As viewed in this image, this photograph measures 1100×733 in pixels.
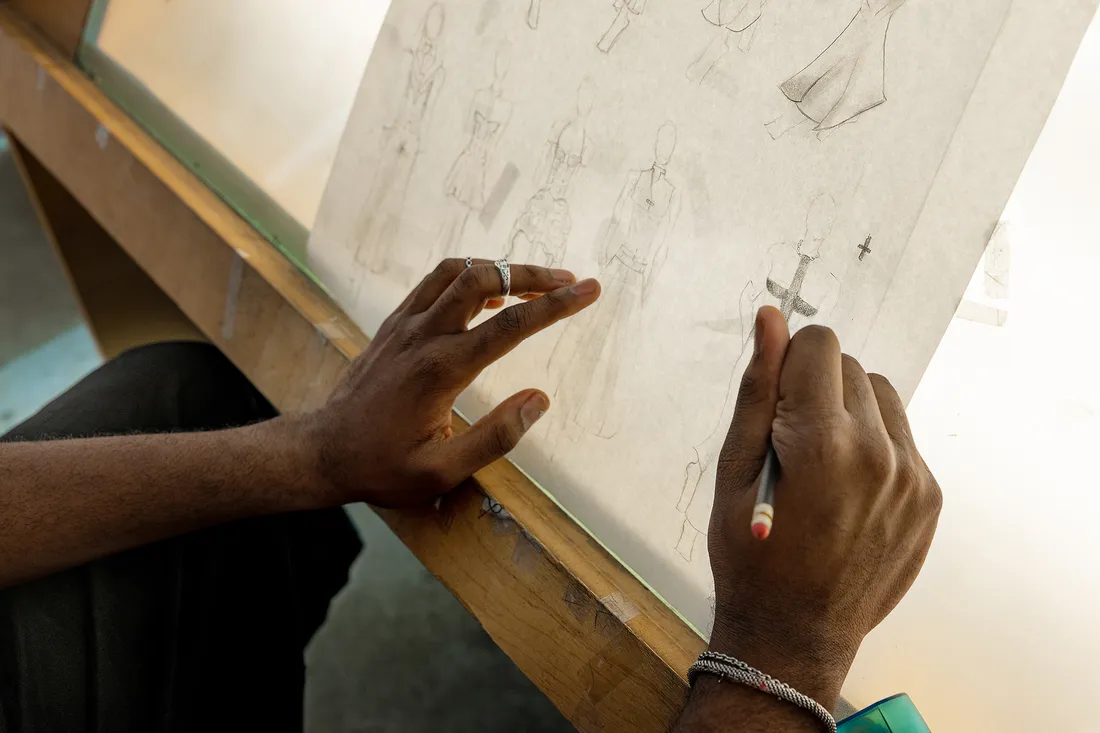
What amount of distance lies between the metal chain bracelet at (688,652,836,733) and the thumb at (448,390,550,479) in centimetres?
27

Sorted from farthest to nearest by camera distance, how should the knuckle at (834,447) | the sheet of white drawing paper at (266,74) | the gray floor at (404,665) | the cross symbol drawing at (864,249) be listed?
the gray floor at (404,665) < the sheet of white drawing paper at (266,74) < the cross symbol drawing at (864,249) < the knuckle at (834,447)

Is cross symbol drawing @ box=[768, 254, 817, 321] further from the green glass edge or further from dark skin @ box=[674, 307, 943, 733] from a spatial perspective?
the green glass edge

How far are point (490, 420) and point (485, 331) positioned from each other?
79 mm

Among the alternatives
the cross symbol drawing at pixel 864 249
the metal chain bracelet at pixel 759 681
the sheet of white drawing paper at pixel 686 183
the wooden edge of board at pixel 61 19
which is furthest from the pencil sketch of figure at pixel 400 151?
the wooden edge of board at pixel 61 19

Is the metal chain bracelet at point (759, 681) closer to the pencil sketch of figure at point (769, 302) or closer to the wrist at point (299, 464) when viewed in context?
the pencil sketch of figure at point (769, 302)

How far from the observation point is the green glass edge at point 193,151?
40.9 inches

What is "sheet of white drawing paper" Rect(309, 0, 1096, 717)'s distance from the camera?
52cm

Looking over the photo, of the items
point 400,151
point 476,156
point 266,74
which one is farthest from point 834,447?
point 266,74

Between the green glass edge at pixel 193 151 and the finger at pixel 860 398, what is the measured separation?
68cm

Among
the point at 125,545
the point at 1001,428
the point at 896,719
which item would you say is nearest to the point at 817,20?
the point at 1001,428

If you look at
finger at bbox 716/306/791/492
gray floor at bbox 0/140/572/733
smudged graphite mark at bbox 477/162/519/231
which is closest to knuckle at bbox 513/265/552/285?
smudged graphite mark at bbox 477/162/519/231

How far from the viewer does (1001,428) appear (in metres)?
0.53

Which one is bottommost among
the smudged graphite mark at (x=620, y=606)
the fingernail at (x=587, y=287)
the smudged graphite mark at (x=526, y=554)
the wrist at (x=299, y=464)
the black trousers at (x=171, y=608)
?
the black trousers at (x=171, y=608)

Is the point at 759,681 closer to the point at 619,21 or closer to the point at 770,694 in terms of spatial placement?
the point at 770,694
